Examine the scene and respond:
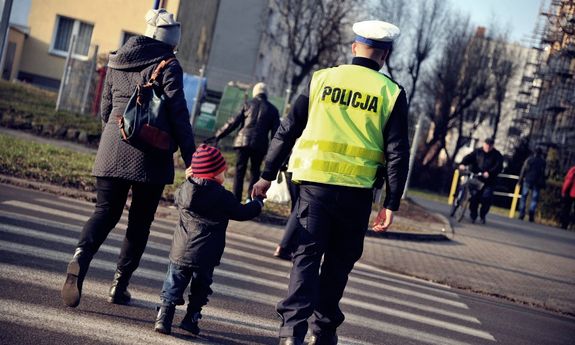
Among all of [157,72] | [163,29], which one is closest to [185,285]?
[157,72]

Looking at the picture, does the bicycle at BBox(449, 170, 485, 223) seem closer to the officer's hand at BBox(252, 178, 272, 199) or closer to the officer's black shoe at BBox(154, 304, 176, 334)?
the officer's hand at BBox(252, 178, 272, 199)

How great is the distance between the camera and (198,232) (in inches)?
227

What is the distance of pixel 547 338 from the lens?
Answer: 338 inches

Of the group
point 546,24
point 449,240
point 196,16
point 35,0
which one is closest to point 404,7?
point 546,24

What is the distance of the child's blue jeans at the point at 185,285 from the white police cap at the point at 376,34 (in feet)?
5.95

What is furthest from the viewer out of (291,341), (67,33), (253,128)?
(67,33)

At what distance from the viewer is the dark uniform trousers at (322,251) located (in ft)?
17.9

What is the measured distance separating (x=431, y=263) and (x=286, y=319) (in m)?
8.05

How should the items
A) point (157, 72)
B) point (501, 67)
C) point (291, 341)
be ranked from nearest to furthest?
point (291, 341), point (157, 72), point (501, 67)

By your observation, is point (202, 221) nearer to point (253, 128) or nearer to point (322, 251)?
point (322, 251)

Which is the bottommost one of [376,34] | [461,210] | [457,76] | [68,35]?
[461,210]

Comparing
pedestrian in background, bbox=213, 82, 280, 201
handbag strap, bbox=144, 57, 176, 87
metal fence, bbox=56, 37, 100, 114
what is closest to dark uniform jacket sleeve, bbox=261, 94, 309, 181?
handbag strap, bbox=144, 57, 176, 87

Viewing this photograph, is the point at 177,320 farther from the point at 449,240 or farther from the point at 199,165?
the point at 449,240

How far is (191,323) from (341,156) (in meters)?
1.50
